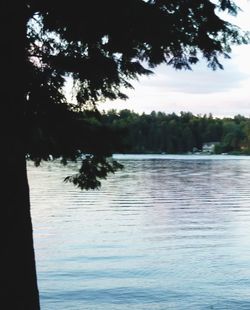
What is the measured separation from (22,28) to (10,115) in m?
1.07

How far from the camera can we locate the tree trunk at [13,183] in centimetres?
570

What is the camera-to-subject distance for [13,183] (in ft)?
19.0

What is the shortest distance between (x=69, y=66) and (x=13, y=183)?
1.81 meters

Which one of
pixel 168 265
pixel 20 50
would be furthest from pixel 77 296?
pixel 20 50

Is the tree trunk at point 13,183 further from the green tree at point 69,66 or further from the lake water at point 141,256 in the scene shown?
the lake water at point 141,256

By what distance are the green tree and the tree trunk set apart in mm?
11

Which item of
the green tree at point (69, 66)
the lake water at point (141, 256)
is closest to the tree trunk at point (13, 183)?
the green tree at point (69, 66)

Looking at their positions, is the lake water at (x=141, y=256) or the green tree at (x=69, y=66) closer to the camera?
the green tree at (x=69, y=66)

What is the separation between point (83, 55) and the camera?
699 cm

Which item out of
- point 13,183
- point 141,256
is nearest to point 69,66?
point 13,183

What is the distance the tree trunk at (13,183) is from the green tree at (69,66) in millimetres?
11

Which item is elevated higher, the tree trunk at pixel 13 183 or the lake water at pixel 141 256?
the tree trunk at pixel 13 183

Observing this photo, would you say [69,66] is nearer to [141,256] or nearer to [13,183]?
[13,183]

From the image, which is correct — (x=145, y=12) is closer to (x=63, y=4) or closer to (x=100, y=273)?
(x=63, y=4)
